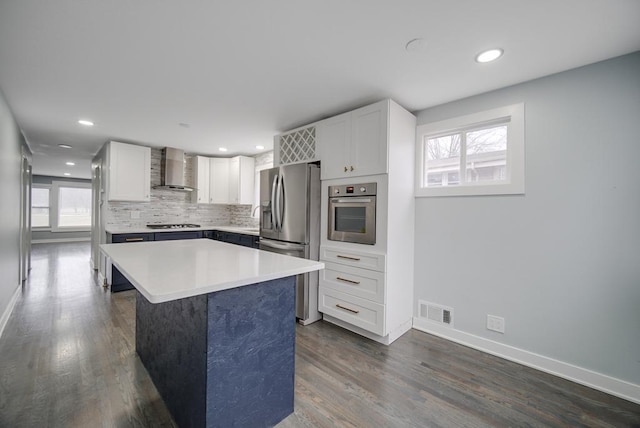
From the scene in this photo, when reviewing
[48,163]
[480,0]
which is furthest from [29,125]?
[480,0]

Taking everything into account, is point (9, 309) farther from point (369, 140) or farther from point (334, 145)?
point (369, 140)

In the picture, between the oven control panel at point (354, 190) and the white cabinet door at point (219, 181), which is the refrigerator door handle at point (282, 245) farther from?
the white cabinet door at point (219, 181)

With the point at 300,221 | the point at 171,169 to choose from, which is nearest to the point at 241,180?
the point at 171,169

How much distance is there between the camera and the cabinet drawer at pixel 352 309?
2471mm

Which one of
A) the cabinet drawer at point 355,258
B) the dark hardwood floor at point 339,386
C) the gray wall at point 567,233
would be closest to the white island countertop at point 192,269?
the dark hardwood floor at point 339,386

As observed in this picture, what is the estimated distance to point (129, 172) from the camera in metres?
4.25

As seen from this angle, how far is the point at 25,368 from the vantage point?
2.00 meters

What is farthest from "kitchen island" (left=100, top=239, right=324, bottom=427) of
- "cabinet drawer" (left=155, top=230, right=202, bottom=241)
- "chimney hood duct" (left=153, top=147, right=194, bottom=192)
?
"chimney hood duct" (left=153, top=147, right=194, bottom=192)

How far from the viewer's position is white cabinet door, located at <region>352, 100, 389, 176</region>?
8.06 ft

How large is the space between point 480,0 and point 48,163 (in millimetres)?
9343

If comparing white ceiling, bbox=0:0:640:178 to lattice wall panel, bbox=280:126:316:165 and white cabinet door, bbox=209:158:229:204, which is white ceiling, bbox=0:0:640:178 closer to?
lattice wall panel, bbox=280:126:316:165

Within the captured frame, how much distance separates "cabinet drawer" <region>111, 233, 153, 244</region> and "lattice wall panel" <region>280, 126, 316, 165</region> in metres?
2.45

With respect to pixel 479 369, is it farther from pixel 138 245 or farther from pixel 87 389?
pixel 138 245

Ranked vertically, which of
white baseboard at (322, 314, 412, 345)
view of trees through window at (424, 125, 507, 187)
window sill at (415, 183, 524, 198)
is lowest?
white baseboard at (322, 314, 412, 345)
